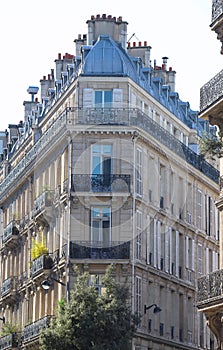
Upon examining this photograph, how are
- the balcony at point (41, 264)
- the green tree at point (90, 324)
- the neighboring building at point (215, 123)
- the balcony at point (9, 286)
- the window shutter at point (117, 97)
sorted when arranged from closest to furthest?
the neighboring building at point (215, 123) < the green tree at point (90, 324) < the window shutter at point (117, 97) < the balcony at point (41, 264) < the balcony at point (9, 286)

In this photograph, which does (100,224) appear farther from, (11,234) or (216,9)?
(216,9)

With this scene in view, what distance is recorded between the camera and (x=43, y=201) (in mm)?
56531

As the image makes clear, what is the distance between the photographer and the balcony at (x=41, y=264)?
55.5 meters

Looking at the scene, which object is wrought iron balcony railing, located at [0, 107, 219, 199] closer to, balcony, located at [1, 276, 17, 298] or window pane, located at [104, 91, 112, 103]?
window pane, located at [104, 91, 112, 103]

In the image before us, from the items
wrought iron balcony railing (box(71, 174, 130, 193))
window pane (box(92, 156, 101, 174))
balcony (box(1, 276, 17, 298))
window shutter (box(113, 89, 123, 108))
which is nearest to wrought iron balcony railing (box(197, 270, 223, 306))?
wrought iron balcony railing (box(71, 174, 130, 193))

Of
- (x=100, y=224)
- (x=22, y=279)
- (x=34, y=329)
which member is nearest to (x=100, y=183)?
(x=100, y=224)

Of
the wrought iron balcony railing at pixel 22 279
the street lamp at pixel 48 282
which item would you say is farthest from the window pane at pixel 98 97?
the wrought iron balcony railing at pixel 22 279

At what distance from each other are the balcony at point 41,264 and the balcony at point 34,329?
2.23m

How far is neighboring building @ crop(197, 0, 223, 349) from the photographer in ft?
114

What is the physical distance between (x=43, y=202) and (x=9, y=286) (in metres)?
9.29

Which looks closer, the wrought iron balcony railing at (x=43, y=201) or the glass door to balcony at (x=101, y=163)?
the glass door to balcony at (x=101, y=163)

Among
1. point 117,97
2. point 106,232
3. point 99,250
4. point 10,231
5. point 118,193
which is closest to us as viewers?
point 99,250

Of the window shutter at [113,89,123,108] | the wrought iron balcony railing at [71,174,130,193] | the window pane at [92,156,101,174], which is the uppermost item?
the window shutter at [113,89,123,108]

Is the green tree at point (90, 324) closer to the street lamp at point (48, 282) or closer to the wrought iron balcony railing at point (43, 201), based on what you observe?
the street lamp at point (48, 282)
